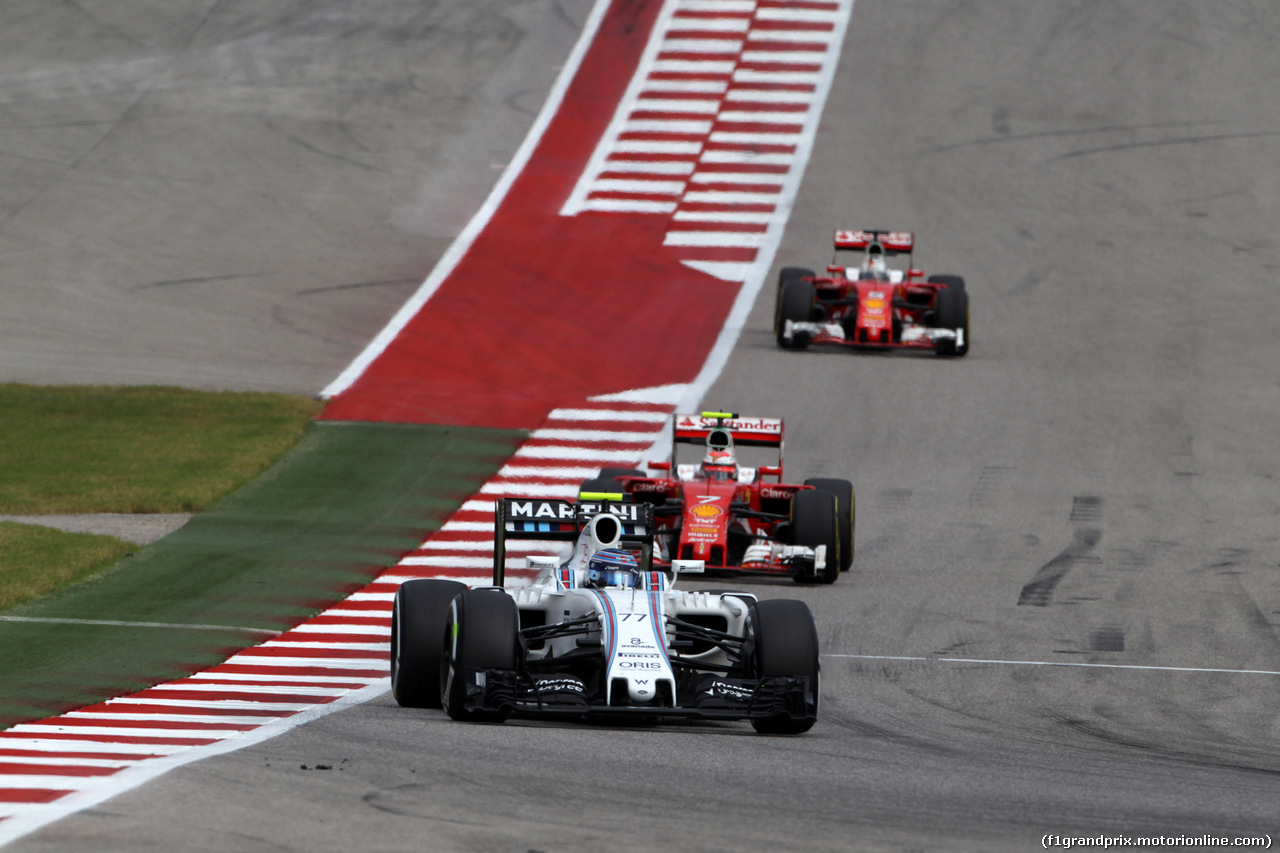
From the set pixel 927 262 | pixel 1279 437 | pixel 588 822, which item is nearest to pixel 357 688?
pixel 588 822

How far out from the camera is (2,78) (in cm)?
4725

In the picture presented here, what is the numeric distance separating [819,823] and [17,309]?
27.6 m

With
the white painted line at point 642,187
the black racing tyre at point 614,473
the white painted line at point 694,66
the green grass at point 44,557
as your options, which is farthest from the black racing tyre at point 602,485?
the white painted line at point 694,66

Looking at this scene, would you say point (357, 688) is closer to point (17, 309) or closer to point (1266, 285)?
point (17, 309)

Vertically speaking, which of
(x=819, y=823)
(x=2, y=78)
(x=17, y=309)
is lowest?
(x=819, y=823)

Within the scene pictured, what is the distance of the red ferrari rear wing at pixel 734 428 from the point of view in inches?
861

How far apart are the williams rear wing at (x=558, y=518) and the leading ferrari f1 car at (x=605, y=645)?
22 millimetres

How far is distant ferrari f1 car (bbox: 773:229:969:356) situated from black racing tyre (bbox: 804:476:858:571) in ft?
38.9

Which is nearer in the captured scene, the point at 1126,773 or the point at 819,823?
the point at 819,823

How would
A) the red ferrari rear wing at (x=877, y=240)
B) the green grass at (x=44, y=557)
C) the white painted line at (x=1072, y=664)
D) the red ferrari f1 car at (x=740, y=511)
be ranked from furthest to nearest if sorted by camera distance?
Result: the red ferrari rear wing at (x=877, y=240), the red ferrari f1 car at (x=740, y=511), the green grass at (x=44, y=557), the white painted line at (x=1072, y=664)

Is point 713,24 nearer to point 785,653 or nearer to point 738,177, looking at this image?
point 738,177

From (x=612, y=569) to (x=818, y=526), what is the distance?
6.40 metres

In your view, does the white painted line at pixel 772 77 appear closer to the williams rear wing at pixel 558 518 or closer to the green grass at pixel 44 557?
the green grass at pixel 44 557

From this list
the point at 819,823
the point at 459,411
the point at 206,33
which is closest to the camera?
the point at 819,823
